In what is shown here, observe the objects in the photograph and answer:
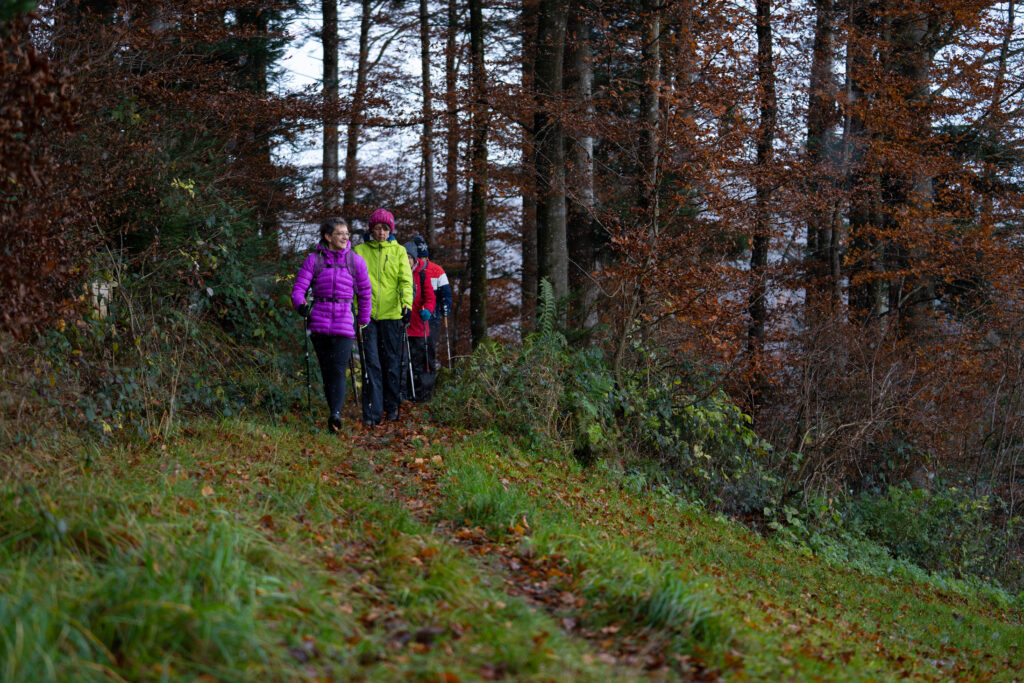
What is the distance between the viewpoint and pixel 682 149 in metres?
11.4

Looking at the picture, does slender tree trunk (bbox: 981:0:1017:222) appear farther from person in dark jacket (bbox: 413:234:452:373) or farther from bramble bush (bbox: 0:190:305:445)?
bramble bush (bbox: 0:190:305:445)

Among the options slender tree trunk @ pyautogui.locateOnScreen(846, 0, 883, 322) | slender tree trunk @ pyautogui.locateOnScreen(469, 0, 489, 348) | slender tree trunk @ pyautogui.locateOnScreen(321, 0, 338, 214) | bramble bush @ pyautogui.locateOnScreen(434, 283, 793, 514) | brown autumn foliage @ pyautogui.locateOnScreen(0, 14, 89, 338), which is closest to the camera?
brown autumn foliage @ pyautogui.locateOnScreen(0, 14, 89, 338)

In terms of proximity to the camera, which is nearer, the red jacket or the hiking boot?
the hiking boot

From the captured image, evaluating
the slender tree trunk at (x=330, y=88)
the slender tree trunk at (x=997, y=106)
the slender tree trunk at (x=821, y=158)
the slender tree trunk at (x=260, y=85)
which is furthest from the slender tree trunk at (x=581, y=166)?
the slender tree trunk at (x=997, y=106)

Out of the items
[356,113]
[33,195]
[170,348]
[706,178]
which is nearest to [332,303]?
[170,348]

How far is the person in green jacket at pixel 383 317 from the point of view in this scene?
996 cm

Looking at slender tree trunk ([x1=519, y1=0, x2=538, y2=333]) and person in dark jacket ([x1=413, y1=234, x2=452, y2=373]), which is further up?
slender tree trunk ([x1=519, y1=0, x2=538, y2=333])

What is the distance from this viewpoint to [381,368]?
10305mm

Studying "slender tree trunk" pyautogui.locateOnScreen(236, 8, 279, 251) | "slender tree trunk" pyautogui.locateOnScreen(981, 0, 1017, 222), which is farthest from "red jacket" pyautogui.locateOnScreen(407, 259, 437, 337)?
"slender tree trunk" pyautogui.locateOnScreen(981, 0, 1017, 222)

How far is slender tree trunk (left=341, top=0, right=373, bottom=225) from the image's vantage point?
51.2 feet

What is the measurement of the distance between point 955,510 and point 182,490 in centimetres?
1070

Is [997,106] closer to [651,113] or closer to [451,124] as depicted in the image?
[651,113]

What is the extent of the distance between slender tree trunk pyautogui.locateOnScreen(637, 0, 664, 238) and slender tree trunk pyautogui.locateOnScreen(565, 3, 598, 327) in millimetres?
846

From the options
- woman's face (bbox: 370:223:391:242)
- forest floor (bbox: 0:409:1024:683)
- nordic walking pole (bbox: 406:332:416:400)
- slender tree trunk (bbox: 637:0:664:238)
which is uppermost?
slender tree trunk (bbox: 637:0:664:238)
